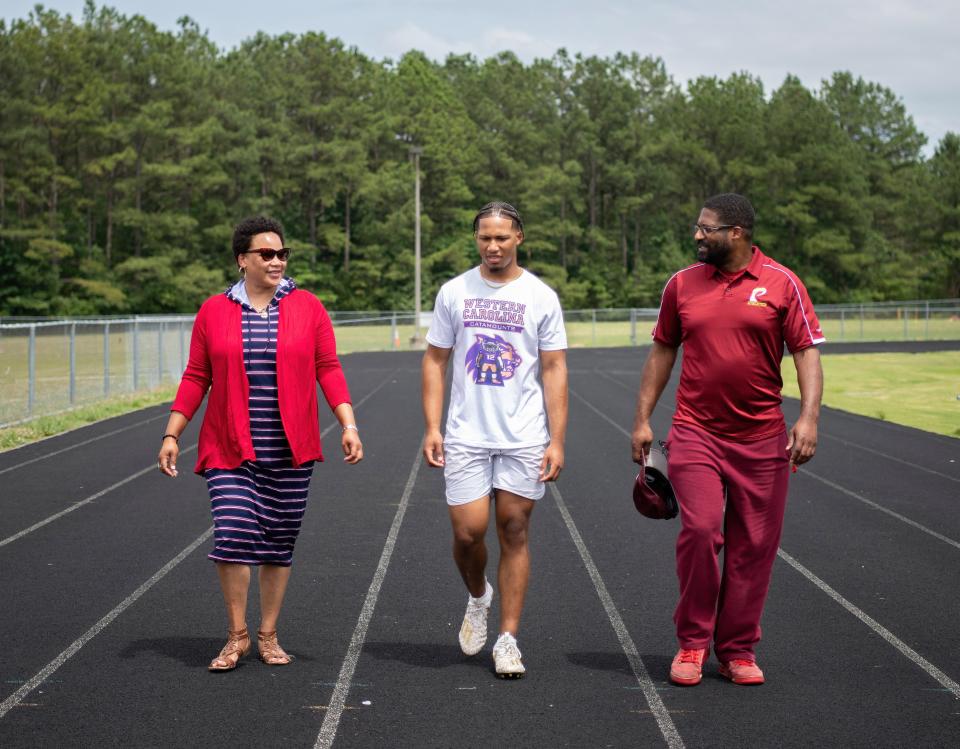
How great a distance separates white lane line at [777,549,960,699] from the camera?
562 centimetres

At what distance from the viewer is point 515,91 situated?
288 feet

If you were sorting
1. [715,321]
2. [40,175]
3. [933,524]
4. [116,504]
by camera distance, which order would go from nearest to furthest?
[715,321]
[933,524]
[116,504]
[40,175]

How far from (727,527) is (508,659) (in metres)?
1.11

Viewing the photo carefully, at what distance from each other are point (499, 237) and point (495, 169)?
78083 millimetres

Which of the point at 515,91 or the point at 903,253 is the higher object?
the point at 515,91

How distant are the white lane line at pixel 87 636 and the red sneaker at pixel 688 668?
2.72m

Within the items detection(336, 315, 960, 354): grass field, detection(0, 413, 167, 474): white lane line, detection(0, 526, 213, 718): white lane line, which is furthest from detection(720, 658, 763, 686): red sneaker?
detection(336, 315, 960, 354): grass field

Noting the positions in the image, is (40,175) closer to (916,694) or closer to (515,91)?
(515,91)

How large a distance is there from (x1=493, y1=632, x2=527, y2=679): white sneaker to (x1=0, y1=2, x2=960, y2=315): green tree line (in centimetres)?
5479

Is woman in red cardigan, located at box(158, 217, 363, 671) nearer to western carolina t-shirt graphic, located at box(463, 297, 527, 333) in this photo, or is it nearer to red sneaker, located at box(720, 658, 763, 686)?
western carolina t-shirt graphic, located at box(463, 297, 527, 333)

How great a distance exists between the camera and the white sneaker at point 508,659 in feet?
18.2

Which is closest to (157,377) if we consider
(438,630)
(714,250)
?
(438,630)

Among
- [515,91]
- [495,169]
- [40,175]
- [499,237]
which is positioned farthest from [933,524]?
[515,91]

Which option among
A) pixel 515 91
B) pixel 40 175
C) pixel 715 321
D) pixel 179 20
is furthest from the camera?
pixel 515 91
